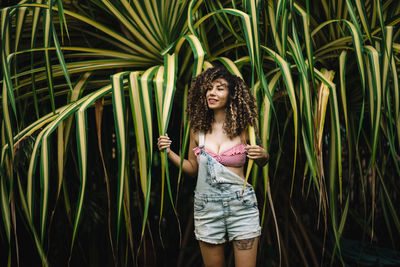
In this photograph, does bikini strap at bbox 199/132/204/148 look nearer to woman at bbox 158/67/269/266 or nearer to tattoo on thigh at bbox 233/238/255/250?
woman at bbox 158/67/269/266

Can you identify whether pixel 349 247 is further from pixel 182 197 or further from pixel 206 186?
pixel 206 186

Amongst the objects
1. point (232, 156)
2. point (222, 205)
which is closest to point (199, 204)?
point (222, 205)

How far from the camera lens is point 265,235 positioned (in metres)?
2.01

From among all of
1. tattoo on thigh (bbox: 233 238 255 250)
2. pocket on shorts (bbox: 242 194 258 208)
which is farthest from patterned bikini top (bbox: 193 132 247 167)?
tattoo on thigh (bbox: 233 238 255 250)

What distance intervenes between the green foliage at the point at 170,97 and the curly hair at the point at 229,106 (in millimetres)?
48

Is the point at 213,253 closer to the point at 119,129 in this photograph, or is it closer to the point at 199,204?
the point at 199,204

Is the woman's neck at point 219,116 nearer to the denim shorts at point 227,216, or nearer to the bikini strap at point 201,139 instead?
the bikini strap at point 201,139

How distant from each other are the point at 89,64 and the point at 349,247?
1.76 meters

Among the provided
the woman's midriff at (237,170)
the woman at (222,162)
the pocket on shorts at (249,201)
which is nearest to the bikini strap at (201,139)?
the woman at (222,162)

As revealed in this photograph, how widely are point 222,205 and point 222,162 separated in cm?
13

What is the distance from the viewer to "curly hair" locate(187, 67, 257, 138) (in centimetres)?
129

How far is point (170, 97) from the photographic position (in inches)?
49.0

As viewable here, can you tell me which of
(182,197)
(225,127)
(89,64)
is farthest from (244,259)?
(182,197)

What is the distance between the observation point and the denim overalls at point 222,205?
1.24 meters
